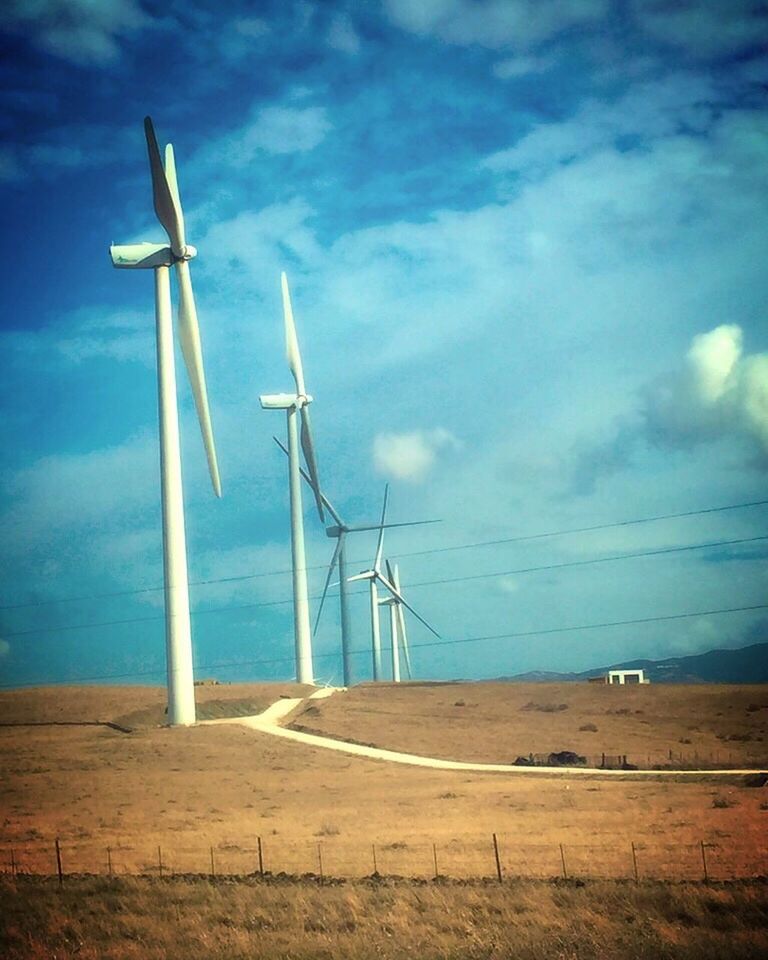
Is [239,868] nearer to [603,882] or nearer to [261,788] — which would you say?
[603,882]

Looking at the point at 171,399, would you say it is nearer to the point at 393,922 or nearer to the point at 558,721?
the point at 558,721

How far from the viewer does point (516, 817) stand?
4094cm

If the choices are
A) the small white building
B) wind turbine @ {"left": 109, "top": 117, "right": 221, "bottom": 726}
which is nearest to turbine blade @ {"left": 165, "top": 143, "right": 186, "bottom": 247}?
wind turbine @ {"left": 109, "top": 117, "right": 221, "bottom": 726}

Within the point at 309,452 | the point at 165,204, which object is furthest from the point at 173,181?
the point at 309,452

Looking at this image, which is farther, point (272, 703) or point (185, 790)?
point (272, 703)

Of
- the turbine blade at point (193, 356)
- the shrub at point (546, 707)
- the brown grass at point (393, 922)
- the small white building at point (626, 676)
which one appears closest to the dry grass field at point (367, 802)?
the shrub at point (546, 707)

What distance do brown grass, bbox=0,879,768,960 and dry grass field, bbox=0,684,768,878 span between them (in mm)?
4181

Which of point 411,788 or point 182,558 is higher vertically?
point 182,558

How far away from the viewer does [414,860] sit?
109 feet

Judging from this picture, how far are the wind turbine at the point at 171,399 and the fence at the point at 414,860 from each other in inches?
1218

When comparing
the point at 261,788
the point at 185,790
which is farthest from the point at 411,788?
the point at 185,790

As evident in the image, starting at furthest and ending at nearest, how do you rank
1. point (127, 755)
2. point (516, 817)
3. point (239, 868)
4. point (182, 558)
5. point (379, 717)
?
1. point (379, 717)
2. point (182, 558)
3. point (127, 755)
4. point (516, 817)
5. point (239, 868)

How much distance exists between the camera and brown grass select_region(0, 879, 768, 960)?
23.0 meters

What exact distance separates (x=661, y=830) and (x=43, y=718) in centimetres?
5846
